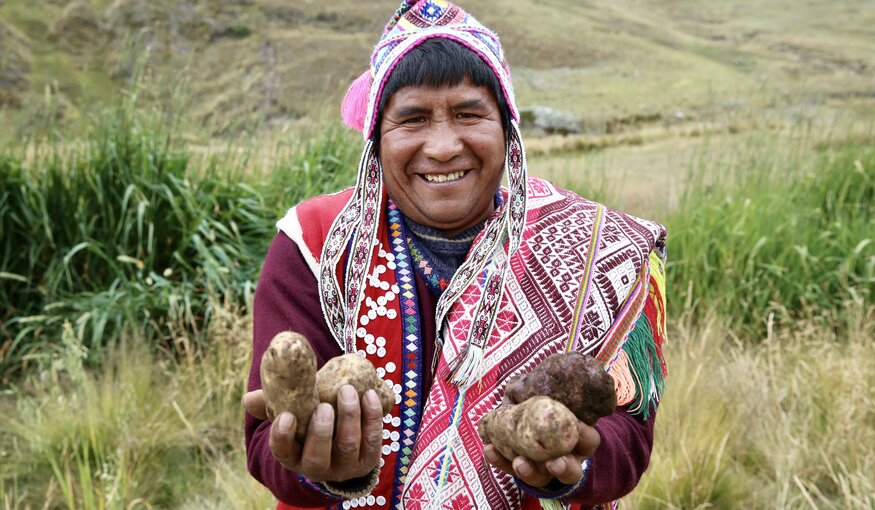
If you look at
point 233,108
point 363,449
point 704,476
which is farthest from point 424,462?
point 233,108

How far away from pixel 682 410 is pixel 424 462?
1.89m

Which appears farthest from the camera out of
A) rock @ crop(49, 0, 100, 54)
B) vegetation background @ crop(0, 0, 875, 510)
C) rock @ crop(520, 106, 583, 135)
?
rock @ crop(520, 106, 583, 135)

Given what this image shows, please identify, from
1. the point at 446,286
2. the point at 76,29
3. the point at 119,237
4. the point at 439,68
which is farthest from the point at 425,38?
the point at 76,29

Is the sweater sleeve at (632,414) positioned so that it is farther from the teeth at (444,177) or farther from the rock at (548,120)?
the rock at (548,120)

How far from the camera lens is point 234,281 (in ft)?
12.3

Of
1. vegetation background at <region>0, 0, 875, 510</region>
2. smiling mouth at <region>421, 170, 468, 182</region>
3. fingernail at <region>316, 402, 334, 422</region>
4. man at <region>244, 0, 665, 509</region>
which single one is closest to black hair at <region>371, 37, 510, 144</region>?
man at <region>244, 0, 665, 509</region>

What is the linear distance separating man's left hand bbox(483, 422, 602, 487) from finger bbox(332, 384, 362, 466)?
0.90 feet

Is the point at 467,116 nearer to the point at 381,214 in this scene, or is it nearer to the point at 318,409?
the point at 381,214

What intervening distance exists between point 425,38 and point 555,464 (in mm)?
887

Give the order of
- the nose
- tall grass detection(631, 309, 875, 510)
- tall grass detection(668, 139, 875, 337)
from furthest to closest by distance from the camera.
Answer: tall grass detection(668, 139, 875, 337) < tall grass detection(631, 309, 875, 510) < the nose

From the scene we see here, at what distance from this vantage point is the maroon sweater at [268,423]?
1.52 metres

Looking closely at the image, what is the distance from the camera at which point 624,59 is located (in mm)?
10867

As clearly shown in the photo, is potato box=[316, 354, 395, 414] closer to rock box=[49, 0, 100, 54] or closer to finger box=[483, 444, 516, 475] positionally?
finger box=[483, 444, 516, 475]

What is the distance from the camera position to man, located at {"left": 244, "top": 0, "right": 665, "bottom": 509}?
1634mm
